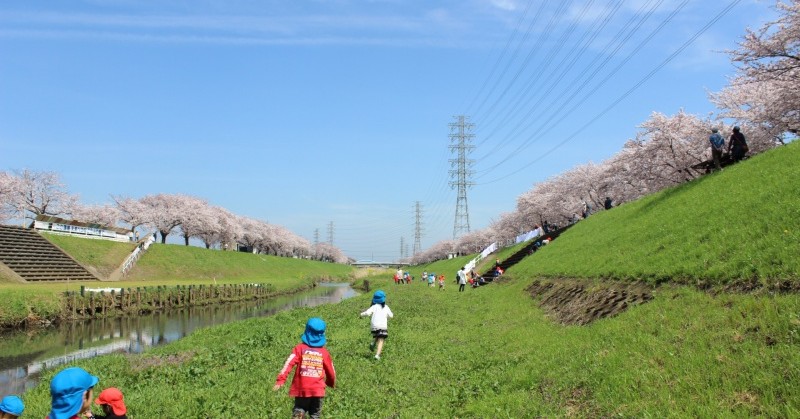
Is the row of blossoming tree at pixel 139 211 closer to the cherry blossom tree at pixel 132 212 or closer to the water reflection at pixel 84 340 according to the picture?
the cherry blossom tree at pixel 132 212

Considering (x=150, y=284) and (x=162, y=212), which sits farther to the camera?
(x=162, y=212)

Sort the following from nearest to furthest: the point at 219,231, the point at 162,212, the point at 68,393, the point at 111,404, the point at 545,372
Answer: the point at 68,393 < the point at 111,404 < the point at 545,372 < the point at 162,212 < the point at 219,231

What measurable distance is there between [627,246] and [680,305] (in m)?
9.25

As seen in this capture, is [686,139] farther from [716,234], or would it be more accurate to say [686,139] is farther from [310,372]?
[310,372]

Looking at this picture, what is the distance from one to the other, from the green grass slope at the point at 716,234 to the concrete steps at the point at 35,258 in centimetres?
4178

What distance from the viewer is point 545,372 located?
9320mm

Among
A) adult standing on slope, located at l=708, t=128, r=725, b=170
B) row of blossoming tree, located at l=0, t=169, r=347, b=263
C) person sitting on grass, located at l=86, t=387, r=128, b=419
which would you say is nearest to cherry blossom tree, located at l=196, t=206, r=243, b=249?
row of blossoming tree, located at l=0, t=169, r=347, b=263

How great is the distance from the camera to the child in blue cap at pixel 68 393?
471cm

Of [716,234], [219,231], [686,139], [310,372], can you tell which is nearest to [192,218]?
[219,231]

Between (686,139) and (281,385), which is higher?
(686,139)

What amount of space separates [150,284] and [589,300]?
4277cm

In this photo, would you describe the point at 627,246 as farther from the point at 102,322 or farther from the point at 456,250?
the point at 456,250

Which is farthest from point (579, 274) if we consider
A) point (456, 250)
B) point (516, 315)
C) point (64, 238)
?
point (456, 250)

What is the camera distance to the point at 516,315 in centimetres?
1820
